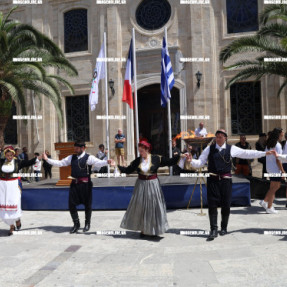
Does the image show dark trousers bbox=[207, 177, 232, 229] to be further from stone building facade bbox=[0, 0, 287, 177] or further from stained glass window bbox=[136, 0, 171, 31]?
stained glass window bbox=[136, 0, 171, 31]

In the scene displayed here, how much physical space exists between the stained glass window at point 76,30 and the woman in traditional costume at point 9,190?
40.7 feet

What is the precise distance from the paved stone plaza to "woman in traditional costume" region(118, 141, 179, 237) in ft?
0.80

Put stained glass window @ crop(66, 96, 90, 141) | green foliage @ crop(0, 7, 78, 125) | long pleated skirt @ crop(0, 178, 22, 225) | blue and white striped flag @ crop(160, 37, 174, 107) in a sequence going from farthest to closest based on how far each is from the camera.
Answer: stained glass window @ crop(66, 96, 90, 141)
blue and white striped flag @ crop(160, 37, 174, 107)
green foliage @ crop(0, 7, 78, 125)
long pleated skirt @ crop(0, 178, 22, 225)

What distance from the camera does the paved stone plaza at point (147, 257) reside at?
420 centimetres

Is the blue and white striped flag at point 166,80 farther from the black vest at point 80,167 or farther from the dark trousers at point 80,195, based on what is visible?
the dark trousers at point 80,195

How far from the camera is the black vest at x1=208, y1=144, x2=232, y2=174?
20.6ft

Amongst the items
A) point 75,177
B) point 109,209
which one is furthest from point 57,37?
point 75,177

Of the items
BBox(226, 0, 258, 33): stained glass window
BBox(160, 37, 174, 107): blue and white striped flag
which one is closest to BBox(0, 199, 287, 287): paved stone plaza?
BBox(160, 37, 174, 107): blue and white striped flag

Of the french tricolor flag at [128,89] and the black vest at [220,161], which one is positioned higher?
the french tricolor flag at [128,89]

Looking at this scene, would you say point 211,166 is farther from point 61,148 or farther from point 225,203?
point 61,148

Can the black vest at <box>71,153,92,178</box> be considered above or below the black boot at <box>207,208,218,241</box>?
above

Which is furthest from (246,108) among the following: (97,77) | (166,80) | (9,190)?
(9,190)

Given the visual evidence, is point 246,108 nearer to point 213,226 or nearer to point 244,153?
point 244,153

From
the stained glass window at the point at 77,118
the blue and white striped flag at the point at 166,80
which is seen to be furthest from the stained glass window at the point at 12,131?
the blue and white striped flag at the point at 166,80
